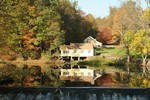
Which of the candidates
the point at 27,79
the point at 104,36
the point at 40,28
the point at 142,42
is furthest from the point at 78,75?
the point at 104,36

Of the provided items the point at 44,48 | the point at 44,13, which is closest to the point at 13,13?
the point at 44,13

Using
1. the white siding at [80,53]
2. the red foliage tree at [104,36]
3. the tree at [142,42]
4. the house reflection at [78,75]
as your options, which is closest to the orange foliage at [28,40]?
the white siding at [80,53]

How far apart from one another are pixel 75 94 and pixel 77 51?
4626cm

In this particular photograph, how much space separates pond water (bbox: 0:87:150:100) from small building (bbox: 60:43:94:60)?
44.1 meters

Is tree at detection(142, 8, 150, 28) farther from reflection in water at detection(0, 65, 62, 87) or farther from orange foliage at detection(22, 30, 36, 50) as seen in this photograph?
orange foliage at detection(22, 30, 36, 50)

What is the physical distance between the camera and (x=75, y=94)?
742 inches

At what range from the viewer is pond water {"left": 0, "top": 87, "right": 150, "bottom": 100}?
738 inches

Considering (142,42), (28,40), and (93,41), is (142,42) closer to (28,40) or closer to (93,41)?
(28,40)

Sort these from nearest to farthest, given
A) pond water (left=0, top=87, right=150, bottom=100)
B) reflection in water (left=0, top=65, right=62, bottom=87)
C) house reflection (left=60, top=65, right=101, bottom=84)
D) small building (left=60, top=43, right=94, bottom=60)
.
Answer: pond water (left=0, top=87, right=150, bottom=100) → reflection in water (left=0, top=65, right=62, bottom=87) → house reflection (left=60, top=65, right=101, bottom=84) → small building (left=60, top=43, right=94, bottom=60)

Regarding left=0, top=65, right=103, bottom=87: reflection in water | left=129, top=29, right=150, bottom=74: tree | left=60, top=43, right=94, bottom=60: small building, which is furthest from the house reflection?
left=60, top=43, right=94, bottom=60: small building

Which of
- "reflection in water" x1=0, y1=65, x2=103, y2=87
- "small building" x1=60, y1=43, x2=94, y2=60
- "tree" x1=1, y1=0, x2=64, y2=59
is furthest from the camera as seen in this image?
"small building" x1=60, y1=43, x2=94, y2=60

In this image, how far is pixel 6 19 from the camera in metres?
19.6

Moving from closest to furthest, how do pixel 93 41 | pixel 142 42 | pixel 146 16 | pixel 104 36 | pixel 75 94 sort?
pixel 75 94, pixel 146 16, pixel 142 42, pixel 93 41, pixel 104 36

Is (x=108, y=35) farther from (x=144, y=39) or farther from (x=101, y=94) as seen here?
(x=101, y=94)
